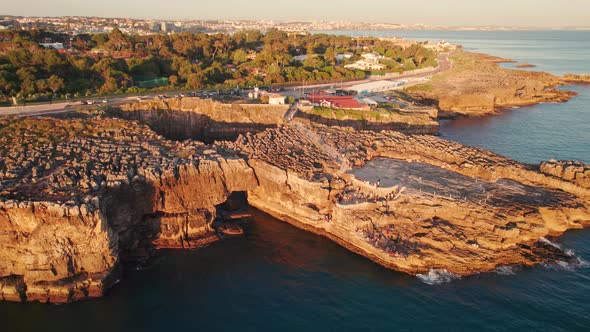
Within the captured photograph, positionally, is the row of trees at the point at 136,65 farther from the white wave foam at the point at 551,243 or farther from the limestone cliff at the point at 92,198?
the white wave foam at the point at 551,243

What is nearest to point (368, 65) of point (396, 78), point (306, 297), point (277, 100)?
point (396, 78)

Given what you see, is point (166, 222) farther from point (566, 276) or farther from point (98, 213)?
point (566, 276)

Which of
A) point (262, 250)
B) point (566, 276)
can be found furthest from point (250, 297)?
point (566, 276)

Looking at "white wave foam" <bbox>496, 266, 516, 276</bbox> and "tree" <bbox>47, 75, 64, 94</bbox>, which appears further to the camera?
"tree" <bbox>47, 75, 64, 94</bbox>

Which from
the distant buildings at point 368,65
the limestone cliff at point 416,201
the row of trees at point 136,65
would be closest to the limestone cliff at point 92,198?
the limestone cliff at point 416,201

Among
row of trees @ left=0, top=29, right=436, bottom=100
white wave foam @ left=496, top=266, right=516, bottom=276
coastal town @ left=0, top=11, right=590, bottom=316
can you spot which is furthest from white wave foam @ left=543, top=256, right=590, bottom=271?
row of trees @ left=0, top=29, right=436, bottom=100

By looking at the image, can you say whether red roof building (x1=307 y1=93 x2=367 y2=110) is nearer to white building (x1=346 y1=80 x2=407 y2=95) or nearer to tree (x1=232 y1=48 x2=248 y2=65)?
white building (x1=346 y1=80 x2=407 y2=95)
